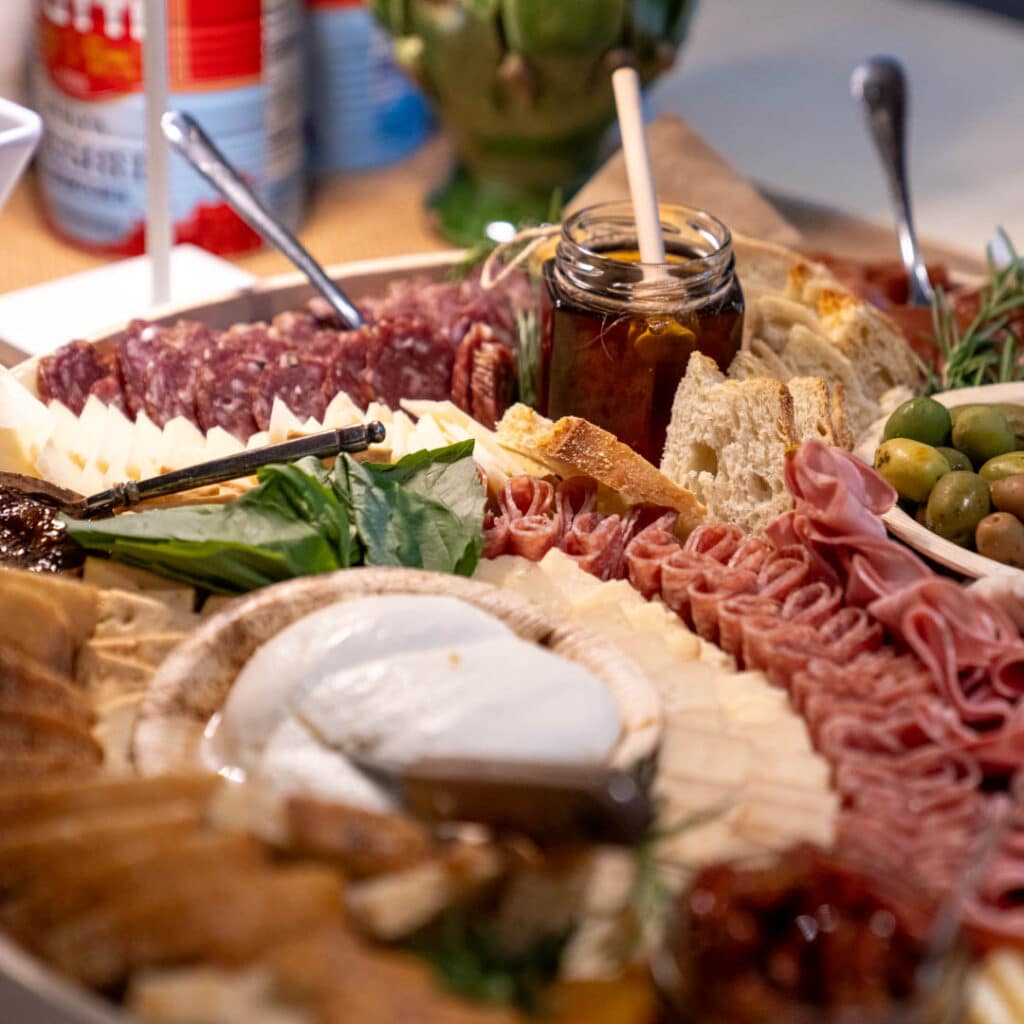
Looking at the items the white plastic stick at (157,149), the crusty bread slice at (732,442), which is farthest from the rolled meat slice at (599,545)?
the white plastic stick at (157,149)

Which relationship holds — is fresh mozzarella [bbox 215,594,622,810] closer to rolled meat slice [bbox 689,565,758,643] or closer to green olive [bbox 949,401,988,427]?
rolled meat slice [bbox 689,565,758,643]

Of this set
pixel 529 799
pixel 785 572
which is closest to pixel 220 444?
pixel 785 572

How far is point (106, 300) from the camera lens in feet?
6.66

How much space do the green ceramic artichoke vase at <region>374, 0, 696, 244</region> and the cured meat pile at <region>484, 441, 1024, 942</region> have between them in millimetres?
775

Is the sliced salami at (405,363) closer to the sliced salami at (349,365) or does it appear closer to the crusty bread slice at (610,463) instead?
the sliced salami at (349,365)

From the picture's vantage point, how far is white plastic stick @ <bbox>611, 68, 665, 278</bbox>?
5.40ft

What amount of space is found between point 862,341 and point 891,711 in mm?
741

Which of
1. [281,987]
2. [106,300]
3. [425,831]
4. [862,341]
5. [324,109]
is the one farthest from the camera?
[324,109]

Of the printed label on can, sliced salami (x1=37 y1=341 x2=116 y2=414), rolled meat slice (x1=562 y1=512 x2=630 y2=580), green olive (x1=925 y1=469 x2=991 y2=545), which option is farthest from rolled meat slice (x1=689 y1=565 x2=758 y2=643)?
the printed label on can

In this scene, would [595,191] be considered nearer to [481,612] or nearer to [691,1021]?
[481,612]

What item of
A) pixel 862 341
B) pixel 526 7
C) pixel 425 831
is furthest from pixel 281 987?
pixel 526 7

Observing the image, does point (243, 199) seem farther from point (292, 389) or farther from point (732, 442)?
point (732, 442)

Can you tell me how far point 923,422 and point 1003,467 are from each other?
0.34 feet

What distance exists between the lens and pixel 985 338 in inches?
76.0
